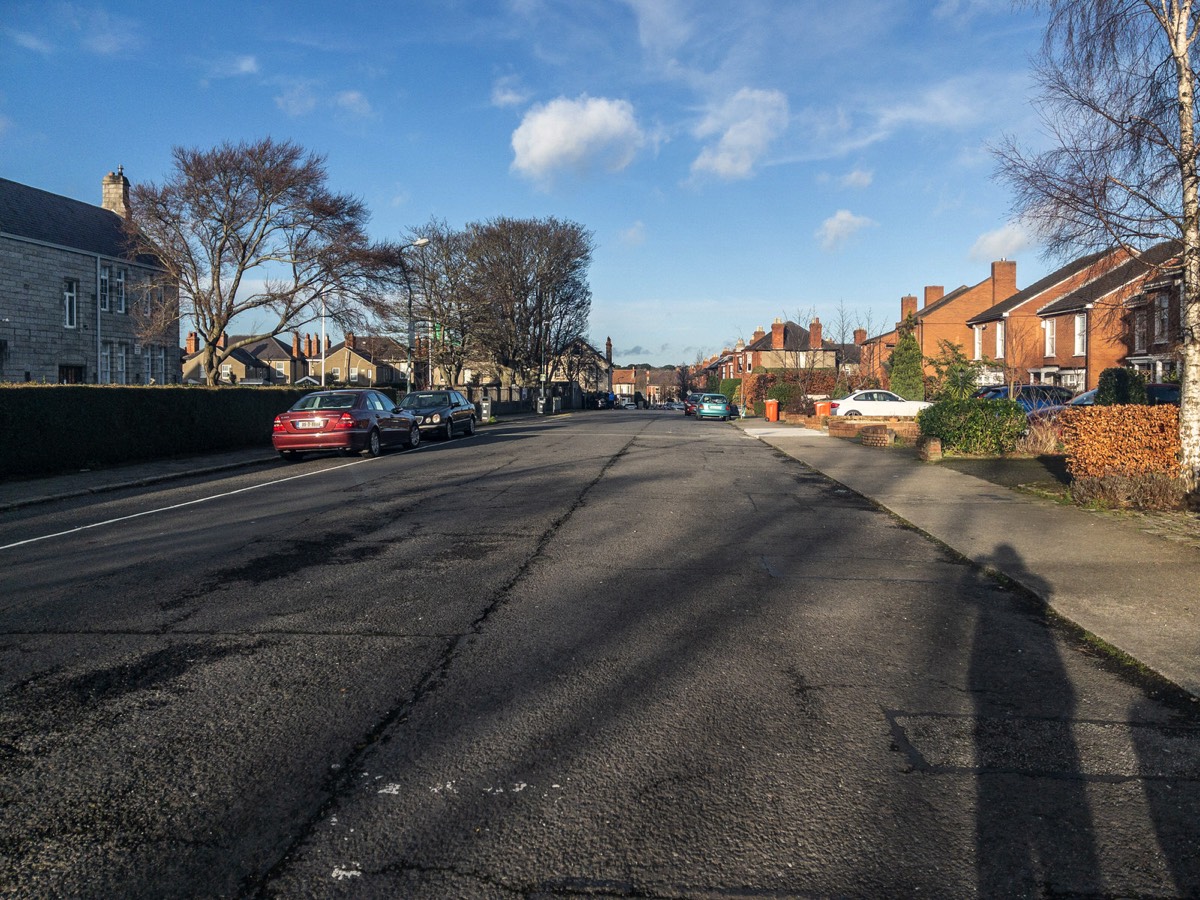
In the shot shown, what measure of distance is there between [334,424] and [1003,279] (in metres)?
50.5

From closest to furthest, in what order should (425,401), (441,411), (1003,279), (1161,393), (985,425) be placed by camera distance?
(985,425) < (1161,393) < (441,411) < (425,401) < (1003,279)

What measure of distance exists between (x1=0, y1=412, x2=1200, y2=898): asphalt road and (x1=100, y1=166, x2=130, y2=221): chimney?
137 ft

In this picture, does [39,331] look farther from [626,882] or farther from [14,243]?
[626,882]

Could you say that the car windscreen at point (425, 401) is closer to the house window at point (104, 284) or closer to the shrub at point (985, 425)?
the shrub at point (985, 425)

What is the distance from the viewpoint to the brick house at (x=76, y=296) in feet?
113

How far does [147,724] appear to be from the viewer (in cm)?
417

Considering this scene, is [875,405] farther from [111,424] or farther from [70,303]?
[70,303]

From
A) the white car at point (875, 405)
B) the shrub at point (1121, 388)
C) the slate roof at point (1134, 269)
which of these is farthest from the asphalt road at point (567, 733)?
the white car at point (875, 405)

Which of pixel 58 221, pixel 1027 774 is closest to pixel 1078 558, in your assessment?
pixel 1027 774

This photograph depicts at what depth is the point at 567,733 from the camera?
407 cm

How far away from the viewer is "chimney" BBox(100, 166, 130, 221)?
142 ft

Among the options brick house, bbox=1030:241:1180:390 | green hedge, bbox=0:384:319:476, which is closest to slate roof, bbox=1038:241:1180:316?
brick house, bbox=1030:241:1180:390

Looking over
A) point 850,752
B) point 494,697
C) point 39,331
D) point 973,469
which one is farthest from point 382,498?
point 39,331

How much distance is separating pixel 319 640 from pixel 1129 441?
1041 cm
